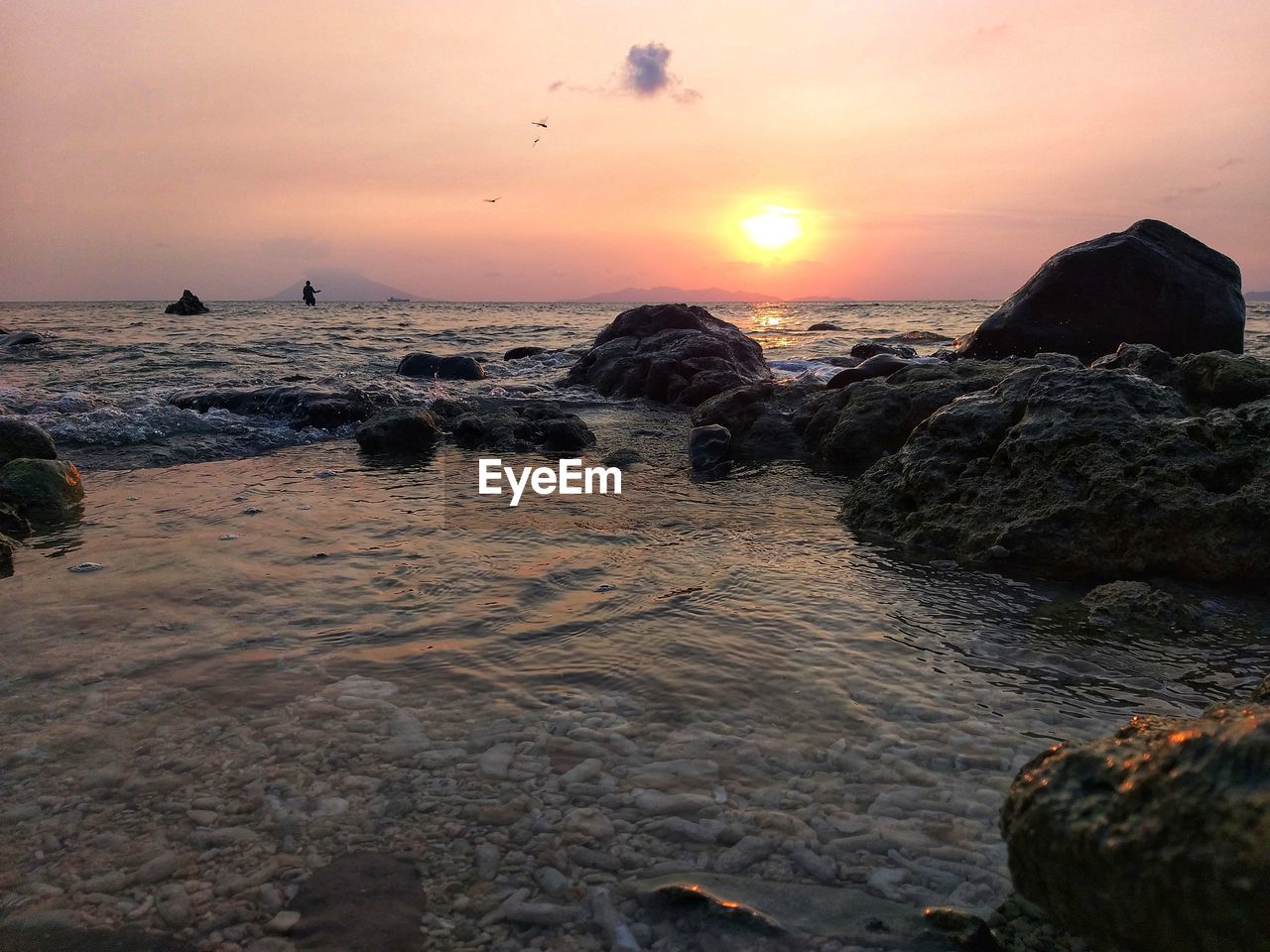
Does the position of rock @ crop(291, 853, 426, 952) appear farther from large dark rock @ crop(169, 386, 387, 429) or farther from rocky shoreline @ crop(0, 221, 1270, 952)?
large dark rock @ crop(169, 386, 387, 429)

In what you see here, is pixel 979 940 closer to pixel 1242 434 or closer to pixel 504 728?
pixel 504 728

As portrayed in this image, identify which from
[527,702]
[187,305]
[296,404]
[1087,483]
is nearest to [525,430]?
[296,404]

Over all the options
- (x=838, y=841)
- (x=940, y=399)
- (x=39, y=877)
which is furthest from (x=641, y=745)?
(x=940, y=399)

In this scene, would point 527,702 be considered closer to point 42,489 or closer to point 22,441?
point 42,489

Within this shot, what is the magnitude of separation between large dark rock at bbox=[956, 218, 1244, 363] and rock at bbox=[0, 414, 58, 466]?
12.2 meters

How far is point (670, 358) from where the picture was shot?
1473 centimetres

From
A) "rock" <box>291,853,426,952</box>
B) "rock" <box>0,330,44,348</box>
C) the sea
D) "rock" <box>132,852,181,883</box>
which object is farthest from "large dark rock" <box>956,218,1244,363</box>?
"rock" <box>0,330,44,348</box>

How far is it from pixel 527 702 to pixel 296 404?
955 cm

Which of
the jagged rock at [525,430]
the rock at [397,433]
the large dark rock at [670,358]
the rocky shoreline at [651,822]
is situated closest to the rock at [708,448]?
the jagged rock at [525,430]

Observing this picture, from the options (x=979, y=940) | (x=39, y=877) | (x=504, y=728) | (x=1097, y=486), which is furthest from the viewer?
(x=1097, y=486)

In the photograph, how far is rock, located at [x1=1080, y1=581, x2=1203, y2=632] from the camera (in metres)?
3.91

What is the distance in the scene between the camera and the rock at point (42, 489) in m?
6.29

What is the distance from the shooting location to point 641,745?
2910mm

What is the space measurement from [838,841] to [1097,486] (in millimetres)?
3513
